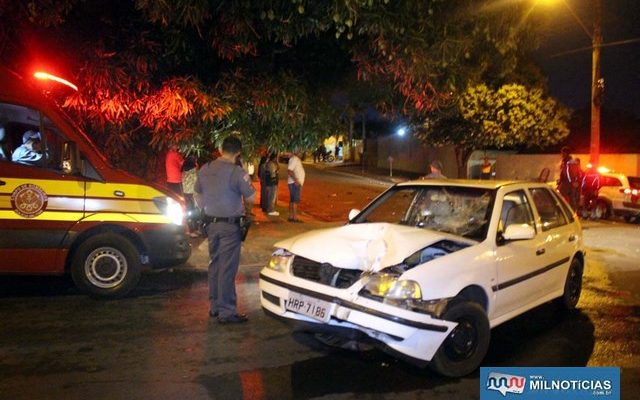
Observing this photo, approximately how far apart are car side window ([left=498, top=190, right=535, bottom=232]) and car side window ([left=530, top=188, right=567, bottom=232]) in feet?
1.35

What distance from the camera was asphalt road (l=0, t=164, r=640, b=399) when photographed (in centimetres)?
470

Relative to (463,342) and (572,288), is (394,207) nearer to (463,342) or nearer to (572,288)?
(572,288)

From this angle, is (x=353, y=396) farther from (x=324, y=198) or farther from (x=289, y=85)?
(x=324, y=198)

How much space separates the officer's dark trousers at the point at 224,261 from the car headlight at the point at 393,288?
1958 millimetres

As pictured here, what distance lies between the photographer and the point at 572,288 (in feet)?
23.7

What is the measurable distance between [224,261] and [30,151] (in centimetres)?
273

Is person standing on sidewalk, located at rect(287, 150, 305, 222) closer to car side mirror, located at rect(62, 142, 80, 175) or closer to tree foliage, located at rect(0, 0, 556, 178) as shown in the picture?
tree foliage, located at rect(0, 0, 556, 178)

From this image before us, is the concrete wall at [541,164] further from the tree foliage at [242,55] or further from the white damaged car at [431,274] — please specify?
the white damaged car at [431,274]

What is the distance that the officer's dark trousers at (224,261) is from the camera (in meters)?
6.23

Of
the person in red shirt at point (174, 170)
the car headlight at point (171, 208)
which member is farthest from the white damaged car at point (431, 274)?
the person in red shirt at point (174, 170)

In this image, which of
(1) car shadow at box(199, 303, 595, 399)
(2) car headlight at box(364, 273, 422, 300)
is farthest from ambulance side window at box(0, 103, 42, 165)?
(2) car headlight at box(364, 273, 422, 300)

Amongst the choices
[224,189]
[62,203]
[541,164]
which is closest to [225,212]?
[224,189]

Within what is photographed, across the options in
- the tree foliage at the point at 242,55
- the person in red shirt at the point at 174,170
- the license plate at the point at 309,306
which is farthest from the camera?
the person in red shirt at the point at 174,170

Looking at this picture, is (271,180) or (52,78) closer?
(52,78)
